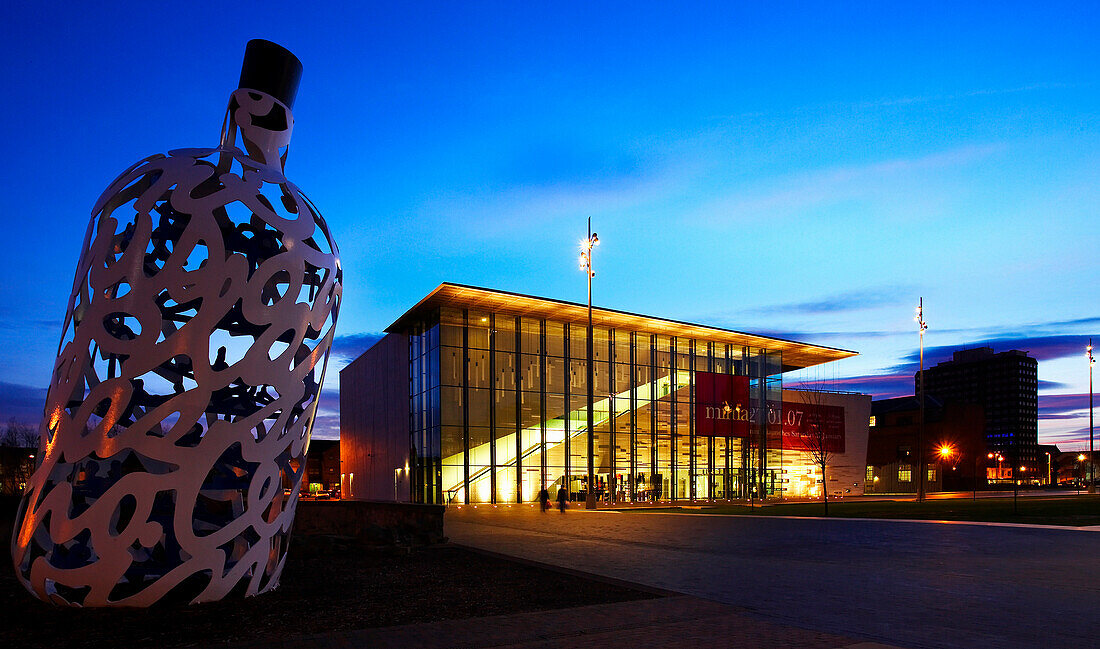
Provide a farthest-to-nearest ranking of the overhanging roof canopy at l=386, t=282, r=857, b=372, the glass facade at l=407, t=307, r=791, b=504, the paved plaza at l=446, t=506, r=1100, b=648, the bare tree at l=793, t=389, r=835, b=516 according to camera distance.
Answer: the bare tree at l=793, t=389, r=835, b=516
the glass facade at l=407, t=307, r=791, b=504
the overhanging roof canopy at l=386, t=282, r=857, b=372
the paved plaza at l=446, t=506, r=1100, b=648

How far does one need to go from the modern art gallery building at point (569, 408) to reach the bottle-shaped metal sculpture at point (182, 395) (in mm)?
34193

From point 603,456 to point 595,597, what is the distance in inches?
1657

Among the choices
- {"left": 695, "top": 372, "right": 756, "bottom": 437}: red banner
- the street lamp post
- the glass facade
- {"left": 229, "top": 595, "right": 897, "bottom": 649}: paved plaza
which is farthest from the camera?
the street lamp post

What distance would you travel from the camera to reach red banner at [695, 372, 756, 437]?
56.2 m

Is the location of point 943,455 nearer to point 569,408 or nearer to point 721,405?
point 721,405

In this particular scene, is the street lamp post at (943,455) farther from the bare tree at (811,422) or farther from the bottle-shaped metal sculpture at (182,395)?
the bottle-shaped metal sculpture at (182,395)

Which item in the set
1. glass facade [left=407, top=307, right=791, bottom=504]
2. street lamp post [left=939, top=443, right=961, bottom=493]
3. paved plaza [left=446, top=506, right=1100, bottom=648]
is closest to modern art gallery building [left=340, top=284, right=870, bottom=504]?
glass facade [left=407, top=307, right=791, bottom=504]

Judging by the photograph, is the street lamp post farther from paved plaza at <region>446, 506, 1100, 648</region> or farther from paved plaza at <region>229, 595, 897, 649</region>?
paved plaza at <region>229, 595, 897, 649</region>

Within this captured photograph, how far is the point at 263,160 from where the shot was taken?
10672 millimetres

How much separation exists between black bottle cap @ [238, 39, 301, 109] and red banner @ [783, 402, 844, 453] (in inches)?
2231

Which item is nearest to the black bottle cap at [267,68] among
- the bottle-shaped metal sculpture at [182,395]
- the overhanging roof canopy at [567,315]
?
the bottle-shaped metal sculpture at [182,395]

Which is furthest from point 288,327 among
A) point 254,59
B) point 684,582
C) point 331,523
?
point 331,523

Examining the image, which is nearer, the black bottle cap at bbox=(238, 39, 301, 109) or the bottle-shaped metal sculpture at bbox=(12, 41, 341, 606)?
the bottle-shaped metal sculpture at bbox=(12, 41, 341, 606)

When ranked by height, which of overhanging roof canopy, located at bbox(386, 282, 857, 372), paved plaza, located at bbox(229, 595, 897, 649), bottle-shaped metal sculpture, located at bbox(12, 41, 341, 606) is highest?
overhanging roof canopy, located at bbox(386, 282, 857, 372)
